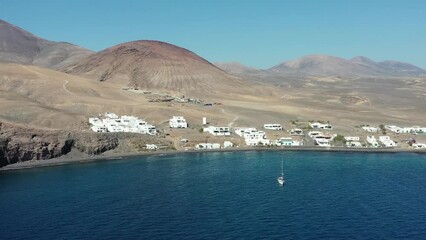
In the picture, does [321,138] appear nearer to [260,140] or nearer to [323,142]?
[323,142]

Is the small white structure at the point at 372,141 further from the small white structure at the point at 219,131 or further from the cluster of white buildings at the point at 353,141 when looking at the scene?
Result: the small white structure at the point at 219,131

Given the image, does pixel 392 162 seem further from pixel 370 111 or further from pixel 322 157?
pixel 370 111

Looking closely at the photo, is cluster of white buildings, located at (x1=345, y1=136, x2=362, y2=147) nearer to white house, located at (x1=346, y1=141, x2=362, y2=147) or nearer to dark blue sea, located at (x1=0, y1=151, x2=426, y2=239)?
white house, located at (x1=346, y1=141, x2=362, y2=147)

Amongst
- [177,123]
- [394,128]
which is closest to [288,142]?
[177,123]

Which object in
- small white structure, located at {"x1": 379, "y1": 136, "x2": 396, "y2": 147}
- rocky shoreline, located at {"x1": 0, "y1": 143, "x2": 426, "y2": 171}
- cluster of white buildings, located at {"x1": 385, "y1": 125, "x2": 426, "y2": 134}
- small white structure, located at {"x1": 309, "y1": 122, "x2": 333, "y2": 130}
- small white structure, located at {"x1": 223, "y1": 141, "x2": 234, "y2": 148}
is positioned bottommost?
rocky shoreline, located at {"x1": 0, "y1": 143, "x2": 426, "y2": 171}

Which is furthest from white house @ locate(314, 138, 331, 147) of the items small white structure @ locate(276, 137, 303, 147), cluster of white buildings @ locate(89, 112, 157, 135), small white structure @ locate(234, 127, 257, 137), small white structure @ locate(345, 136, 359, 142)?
cluster of white buildings @ locate(89, 112, 157, 135)

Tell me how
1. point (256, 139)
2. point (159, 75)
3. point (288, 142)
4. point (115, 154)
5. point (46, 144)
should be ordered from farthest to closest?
point (159, 75) < point (256, 139) < point (288, 142) < point (115, 154) < point (46, 144)
